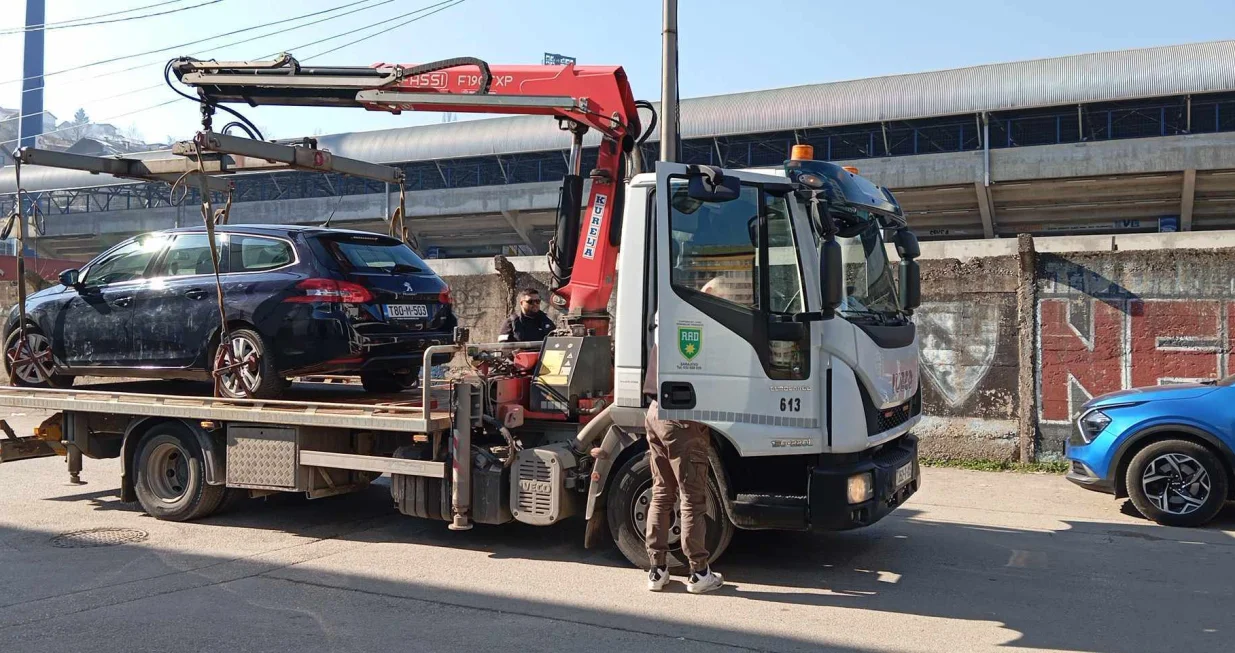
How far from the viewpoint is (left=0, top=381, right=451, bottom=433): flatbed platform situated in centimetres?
715

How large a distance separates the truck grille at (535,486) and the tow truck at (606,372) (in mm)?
22

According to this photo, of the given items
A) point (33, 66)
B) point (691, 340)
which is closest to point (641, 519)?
point (691, 340)

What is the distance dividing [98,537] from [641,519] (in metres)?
4.48

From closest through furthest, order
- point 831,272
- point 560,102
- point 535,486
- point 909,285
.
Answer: point 831,272 → point 535,486 → point 909,285 → point 560,102

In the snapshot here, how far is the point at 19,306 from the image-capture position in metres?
9.30

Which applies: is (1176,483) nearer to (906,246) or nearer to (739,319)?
(906,246)

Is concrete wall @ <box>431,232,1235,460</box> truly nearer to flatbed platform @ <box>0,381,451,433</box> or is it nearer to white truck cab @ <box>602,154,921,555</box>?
white truck cab @ <box>602,154,921,555</box>

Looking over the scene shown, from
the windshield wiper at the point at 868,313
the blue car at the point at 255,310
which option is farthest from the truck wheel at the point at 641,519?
the blue car at the point at 255,310

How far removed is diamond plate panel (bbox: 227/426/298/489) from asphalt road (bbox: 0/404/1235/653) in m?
0.47

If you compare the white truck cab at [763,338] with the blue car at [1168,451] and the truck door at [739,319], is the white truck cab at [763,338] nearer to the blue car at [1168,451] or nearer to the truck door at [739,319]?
the truck door at [739,319]

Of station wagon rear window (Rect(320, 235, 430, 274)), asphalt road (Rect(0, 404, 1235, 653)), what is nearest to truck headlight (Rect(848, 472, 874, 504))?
asphalt road (Rect(0, 404, 1235, 653))

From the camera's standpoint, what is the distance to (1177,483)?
8.23 metres

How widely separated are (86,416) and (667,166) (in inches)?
243

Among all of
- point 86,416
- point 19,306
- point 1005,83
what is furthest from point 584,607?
point 1005,83
